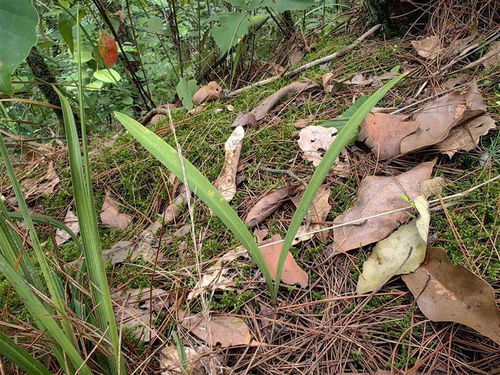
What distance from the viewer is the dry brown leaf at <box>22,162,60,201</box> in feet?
4.58

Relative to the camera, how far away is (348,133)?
809mm

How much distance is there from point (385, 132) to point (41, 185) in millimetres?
1235

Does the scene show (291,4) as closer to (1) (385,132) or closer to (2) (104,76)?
(1) (385,132)

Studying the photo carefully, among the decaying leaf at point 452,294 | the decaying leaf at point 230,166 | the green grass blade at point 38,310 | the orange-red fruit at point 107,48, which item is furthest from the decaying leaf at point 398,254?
the orange-red fruit at point 107,48

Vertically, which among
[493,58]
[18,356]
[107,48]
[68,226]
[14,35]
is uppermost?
[14,35]

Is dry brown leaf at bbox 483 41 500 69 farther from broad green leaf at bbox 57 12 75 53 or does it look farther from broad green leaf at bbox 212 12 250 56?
broad green leaf at bbox 57 12 75 53

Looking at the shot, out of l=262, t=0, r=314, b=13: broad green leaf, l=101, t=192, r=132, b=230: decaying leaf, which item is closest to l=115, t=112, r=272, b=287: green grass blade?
l=101, t=192, r=132, b=230: decaying leaf

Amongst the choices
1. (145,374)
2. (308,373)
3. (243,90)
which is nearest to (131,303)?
(145,374)

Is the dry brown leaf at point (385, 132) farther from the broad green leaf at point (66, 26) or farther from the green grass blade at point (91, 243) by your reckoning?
the broad green leaf at point (66, 26)

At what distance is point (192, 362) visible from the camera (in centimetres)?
75

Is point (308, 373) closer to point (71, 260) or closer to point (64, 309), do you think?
point (64, 309)

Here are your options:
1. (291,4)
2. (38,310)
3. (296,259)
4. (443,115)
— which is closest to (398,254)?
(296,259)

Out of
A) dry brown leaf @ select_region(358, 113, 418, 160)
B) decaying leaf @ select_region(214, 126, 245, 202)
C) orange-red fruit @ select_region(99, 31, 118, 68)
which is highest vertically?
orange-red fruit @ select_region(99, 31, 118, 68)

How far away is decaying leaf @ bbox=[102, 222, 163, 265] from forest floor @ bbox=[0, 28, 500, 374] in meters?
0.02
